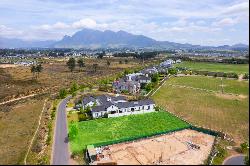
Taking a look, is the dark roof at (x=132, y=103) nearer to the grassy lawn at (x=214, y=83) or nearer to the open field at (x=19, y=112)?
the open field at (x=19, y=112)

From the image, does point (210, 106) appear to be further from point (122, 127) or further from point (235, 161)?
point (235, 161)

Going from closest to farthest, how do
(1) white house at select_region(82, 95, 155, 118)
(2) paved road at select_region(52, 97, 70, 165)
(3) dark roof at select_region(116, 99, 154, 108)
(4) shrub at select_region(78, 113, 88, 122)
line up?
1. (2) paved road at select_region(52, 97, 70, 165)
2. (4) shrub at select_region(78, 113, 88, 122)
3. (1) white house at select_region(82, 95, 155, 118)
4. (3) dark roof at select_region(116, 99, 154, 108)

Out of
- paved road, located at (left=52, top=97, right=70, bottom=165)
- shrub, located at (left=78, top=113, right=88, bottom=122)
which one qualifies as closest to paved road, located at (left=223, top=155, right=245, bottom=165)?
paved road, located at (left=52, top=97, right=70, bottom=165)

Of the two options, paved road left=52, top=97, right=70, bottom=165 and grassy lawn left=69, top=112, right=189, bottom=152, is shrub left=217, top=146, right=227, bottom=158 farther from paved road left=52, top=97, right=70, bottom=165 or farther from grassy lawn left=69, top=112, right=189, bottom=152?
paved road left=52, top=97, right=70, bottom=165

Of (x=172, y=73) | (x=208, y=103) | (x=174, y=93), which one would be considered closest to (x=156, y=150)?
(x=208, y=103)

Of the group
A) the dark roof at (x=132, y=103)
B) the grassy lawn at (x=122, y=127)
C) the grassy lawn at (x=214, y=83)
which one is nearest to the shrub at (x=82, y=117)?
the grassy lawn at (x=122, y=127)
